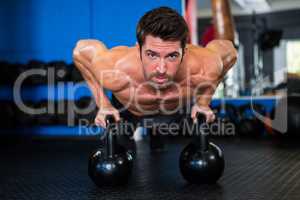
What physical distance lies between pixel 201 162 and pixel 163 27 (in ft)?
1.73

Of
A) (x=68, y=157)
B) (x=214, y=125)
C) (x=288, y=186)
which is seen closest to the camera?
(x=288, y=186)

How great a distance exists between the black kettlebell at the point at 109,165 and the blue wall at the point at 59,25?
2.13 metres

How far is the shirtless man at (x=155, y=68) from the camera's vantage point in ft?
4.94

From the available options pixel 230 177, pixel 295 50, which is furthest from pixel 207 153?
pixel 295 50

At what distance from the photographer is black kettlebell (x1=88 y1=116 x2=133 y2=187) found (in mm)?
1561

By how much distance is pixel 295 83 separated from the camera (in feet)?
12.6

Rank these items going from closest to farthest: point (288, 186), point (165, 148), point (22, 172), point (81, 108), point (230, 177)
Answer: point (288, 186) → point (230, 177) → point (22, 172) → point (165, 148) → point (81, 108)

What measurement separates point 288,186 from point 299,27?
836 centimetres

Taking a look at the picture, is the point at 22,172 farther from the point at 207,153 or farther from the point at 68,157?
the point at 207,153

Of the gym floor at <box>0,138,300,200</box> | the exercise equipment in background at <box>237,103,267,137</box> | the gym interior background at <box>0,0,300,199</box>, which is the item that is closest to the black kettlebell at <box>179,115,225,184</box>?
the gym floor at <box>0,138,300,200</box>

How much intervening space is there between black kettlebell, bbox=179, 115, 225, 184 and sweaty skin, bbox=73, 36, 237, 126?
0.16 meters

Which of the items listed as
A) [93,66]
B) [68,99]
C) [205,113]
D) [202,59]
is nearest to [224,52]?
[202,59]

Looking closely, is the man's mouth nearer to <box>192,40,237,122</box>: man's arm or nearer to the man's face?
the man's face

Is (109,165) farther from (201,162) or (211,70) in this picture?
(211,70)
